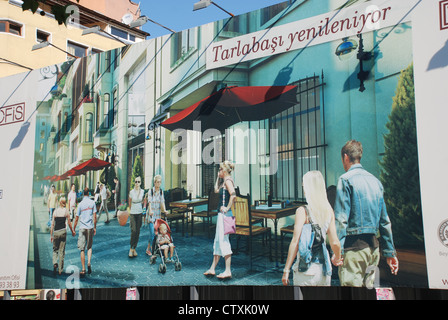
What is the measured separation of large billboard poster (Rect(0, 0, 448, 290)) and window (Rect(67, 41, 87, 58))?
849 centimetres

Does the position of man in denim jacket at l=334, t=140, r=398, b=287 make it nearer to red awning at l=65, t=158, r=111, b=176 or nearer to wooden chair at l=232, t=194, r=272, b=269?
wooden chair at l=232, t=194, r=272, b=269

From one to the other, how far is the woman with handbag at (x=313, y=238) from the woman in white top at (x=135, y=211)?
9.49ft

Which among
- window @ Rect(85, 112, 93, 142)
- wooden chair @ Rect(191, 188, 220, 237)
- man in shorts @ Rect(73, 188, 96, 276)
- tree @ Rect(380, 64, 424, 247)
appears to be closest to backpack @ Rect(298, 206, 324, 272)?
tree @ Rect(380, 64, 424, 247)

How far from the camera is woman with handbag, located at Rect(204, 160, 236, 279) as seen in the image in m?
6.34

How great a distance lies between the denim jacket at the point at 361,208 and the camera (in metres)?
5.41

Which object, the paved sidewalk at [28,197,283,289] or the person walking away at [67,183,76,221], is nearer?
the paved sidewalk at [28,197,283,289]

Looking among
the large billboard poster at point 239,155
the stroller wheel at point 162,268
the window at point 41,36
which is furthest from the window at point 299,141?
the window at point 41,36

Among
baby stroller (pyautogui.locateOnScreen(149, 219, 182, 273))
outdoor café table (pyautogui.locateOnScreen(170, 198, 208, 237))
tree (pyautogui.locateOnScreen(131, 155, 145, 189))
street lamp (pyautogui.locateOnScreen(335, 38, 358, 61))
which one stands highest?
street lamp (pyautogui.locateOnScreen(335, 38, 358, 61))

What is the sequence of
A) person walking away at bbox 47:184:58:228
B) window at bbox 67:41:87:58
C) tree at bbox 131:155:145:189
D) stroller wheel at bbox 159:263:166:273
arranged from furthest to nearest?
window at bbox 67:41:87:58
person walking away at bbox 47:184:58:228
tree at bbox 131:155:145:189
stroller wheel at bbox 159:263:166:273

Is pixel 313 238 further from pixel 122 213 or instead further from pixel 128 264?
pixel 122 213

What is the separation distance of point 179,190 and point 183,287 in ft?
5.58

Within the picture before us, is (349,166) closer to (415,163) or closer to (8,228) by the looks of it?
(415,163)

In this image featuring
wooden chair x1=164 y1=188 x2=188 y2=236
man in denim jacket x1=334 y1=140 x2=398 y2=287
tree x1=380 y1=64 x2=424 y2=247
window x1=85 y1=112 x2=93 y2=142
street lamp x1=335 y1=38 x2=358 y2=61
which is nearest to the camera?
tree x1=380 y1=64 x2=424 y2=247
